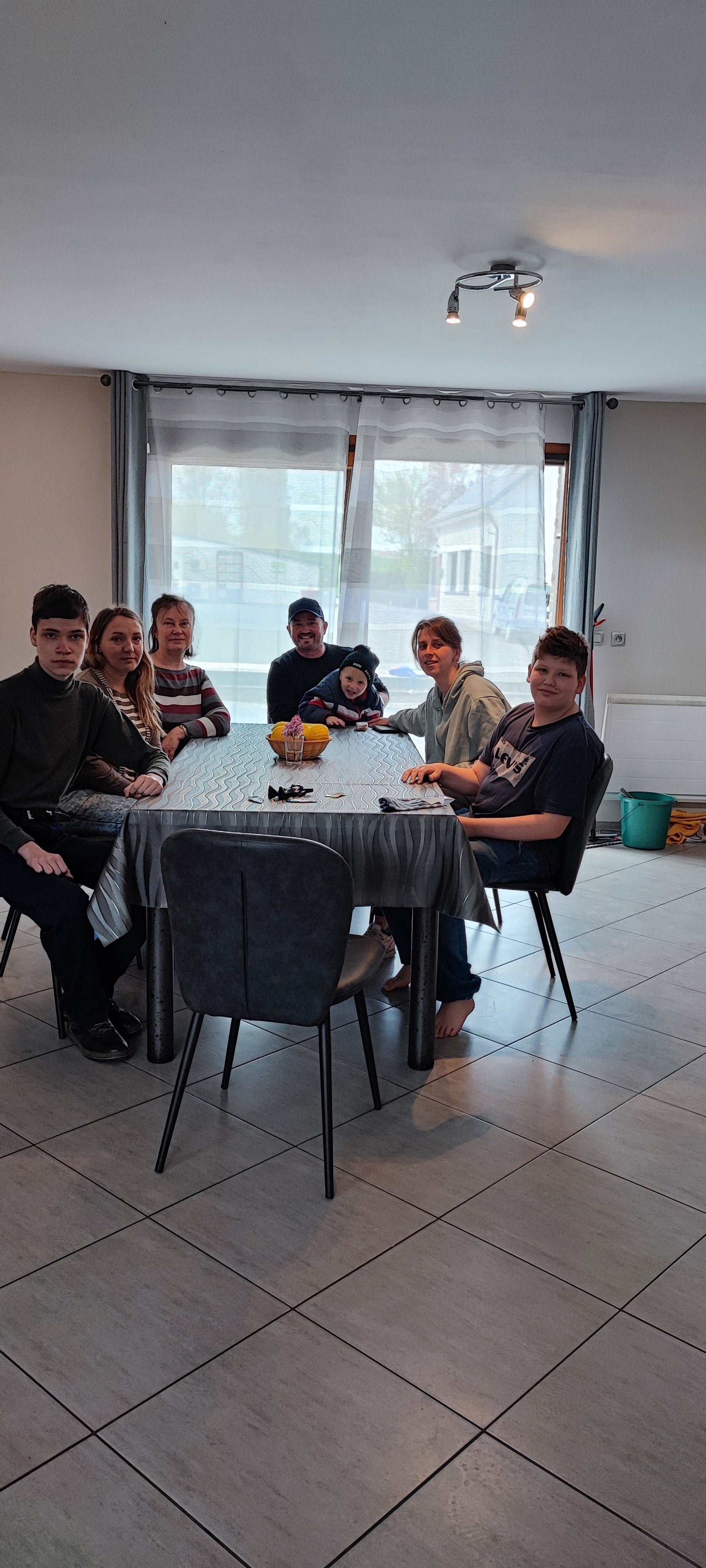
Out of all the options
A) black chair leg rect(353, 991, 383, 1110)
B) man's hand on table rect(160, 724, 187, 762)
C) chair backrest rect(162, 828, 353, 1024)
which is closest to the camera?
chair backrest rect(162, 828, 353, 1024)

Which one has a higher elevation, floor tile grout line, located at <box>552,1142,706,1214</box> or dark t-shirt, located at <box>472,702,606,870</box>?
dark t-shirt, located at <box>472,702,606,870</box>

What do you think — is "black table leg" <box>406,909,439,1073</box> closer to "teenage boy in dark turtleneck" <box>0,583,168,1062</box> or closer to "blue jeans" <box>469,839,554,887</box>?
"blue jeans" <box>469,839,554,887</box>

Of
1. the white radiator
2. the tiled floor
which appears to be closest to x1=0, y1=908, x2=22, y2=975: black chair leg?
the tiled floor

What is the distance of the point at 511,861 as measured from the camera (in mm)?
3057

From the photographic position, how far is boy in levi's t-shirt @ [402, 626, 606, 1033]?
115 inches

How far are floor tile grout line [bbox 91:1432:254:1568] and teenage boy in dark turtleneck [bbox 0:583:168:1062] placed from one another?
1.32m

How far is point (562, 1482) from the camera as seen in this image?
151 cm

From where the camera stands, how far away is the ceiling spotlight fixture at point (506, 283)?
3.61 m

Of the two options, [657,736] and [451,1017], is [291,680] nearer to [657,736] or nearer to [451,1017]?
[451,1017]

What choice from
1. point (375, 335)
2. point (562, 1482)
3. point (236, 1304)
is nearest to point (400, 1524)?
point (562, 1482)

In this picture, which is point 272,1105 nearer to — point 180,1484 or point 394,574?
point 180,1484

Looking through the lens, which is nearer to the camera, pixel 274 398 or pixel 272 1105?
pixel 272 1105

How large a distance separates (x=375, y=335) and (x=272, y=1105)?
3429mm

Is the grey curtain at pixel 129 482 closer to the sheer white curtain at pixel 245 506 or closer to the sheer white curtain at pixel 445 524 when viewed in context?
the sheer white curtain at pixel 245 506
